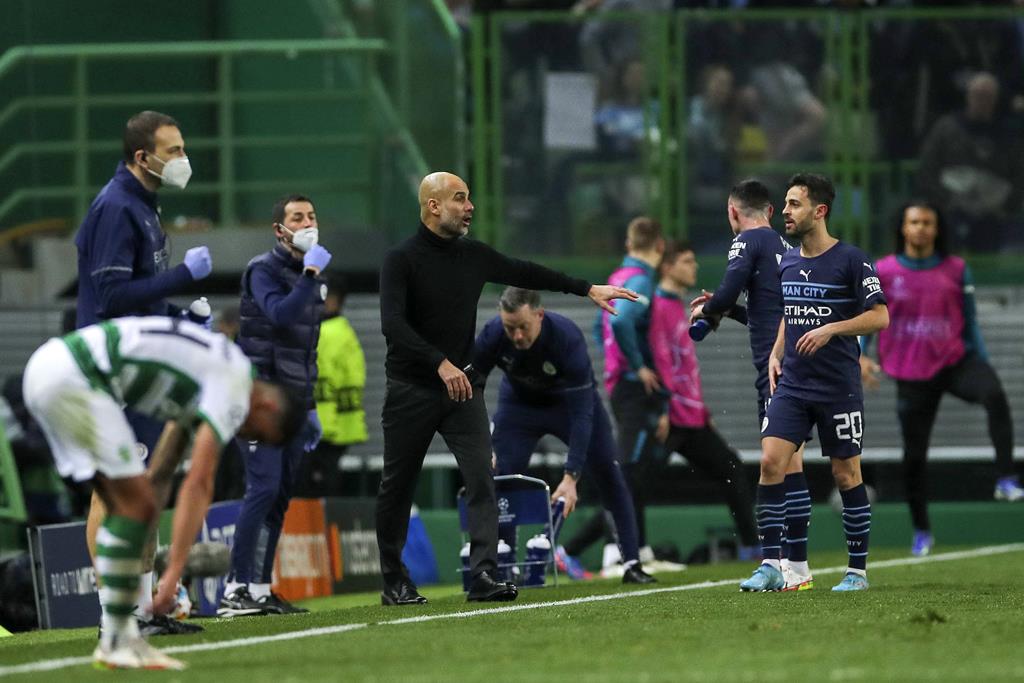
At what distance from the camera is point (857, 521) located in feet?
36.0

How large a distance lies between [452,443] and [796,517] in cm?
191

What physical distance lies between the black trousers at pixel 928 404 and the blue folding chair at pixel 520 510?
3.37 meters

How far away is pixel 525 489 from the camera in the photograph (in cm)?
1284

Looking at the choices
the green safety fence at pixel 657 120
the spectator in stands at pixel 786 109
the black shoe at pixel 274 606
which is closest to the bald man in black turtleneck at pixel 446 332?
the black shoe at pixel 274 606

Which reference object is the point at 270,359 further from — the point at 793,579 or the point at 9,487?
the point at 9,487

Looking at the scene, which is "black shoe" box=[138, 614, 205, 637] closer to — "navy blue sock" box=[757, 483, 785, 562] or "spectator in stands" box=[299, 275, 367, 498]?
"navy blue sock" box=[757, 483, 785, 562]

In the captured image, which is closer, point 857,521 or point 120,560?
point 120,560

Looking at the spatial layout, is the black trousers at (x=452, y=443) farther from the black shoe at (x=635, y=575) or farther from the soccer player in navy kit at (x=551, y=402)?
the black shoe at (x=635, y=575)

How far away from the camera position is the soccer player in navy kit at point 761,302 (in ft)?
36.5

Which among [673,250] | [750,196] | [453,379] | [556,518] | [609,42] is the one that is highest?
[609,42]

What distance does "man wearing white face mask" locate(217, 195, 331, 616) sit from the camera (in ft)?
36.5

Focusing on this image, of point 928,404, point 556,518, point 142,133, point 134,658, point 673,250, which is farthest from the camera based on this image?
point 928,404

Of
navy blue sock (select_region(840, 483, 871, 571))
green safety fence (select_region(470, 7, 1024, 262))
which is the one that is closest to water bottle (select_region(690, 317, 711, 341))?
navy blue sock (select_region(840, 483, 871, 571))

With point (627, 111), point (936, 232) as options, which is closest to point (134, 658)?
point (936, 232)
